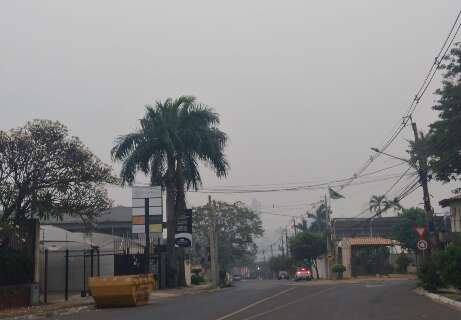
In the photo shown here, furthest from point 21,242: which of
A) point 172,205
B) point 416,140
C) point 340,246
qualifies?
point 340,246

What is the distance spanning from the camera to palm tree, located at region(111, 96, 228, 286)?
42.5 m

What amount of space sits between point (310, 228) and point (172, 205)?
72.6m

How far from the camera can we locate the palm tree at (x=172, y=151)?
4250 centimetres

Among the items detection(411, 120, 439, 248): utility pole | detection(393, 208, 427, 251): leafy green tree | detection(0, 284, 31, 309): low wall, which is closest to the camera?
detection(0, 284, 31, 309): low wall

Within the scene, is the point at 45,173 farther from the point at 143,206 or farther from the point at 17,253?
the point at 143,206

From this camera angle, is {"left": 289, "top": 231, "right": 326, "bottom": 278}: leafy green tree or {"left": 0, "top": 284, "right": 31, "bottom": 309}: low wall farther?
{"left": 289, "top": 231, "right": 326, "bottom": 278}: leafy green tree

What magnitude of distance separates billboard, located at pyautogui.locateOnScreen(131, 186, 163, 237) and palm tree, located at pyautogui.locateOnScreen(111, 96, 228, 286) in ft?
11.0

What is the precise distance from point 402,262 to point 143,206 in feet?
118

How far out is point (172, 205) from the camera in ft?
141

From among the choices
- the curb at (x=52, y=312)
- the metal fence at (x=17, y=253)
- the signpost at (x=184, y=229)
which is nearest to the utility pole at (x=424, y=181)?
the signpost at (x=184, y=229)

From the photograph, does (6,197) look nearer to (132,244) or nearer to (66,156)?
(66,156)

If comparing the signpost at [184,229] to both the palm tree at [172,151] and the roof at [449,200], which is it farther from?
the roof at [449,200]

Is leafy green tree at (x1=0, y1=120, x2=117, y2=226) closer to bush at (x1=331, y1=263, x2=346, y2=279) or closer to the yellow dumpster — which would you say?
the yellow dumpster

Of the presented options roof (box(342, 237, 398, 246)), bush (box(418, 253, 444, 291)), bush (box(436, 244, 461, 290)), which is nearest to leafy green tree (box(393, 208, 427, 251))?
roof (box(342, 237, 398, 246))
